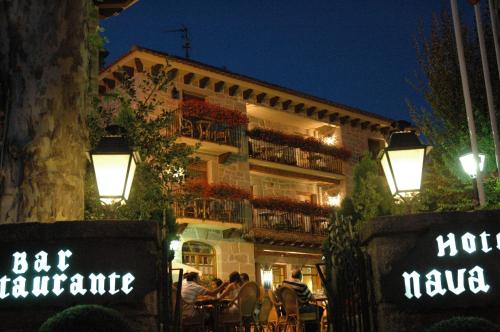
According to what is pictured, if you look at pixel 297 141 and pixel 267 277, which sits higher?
pixel 297 141

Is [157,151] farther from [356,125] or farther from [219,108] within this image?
[356,125]

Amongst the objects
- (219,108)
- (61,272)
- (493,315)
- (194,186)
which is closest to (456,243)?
(493,315)

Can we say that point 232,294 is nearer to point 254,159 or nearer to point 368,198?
point 368,198

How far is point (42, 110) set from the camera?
259 inches

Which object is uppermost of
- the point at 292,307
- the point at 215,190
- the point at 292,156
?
the point at 292,156

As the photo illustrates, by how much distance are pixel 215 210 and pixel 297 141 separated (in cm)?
604

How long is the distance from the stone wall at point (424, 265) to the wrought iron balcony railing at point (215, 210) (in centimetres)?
1779

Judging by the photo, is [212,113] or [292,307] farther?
[212,113]

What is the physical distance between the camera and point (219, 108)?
25109 millimetres

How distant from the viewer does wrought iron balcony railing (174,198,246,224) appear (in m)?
23.4

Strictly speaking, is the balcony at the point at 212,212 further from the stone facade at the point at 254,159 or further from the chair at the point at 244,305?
the chair at the point at 244,305

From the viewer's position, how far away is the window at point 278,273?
26609 millimetres

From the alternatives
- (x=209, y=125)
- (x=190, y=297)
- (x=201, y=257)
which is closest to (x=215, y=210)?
(x=201, y=257)

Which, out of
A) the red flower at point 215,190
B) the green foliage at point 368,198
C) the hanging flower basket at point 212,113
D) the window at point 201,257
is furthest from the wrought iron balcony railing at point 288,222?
the green foliage at point 368,198
